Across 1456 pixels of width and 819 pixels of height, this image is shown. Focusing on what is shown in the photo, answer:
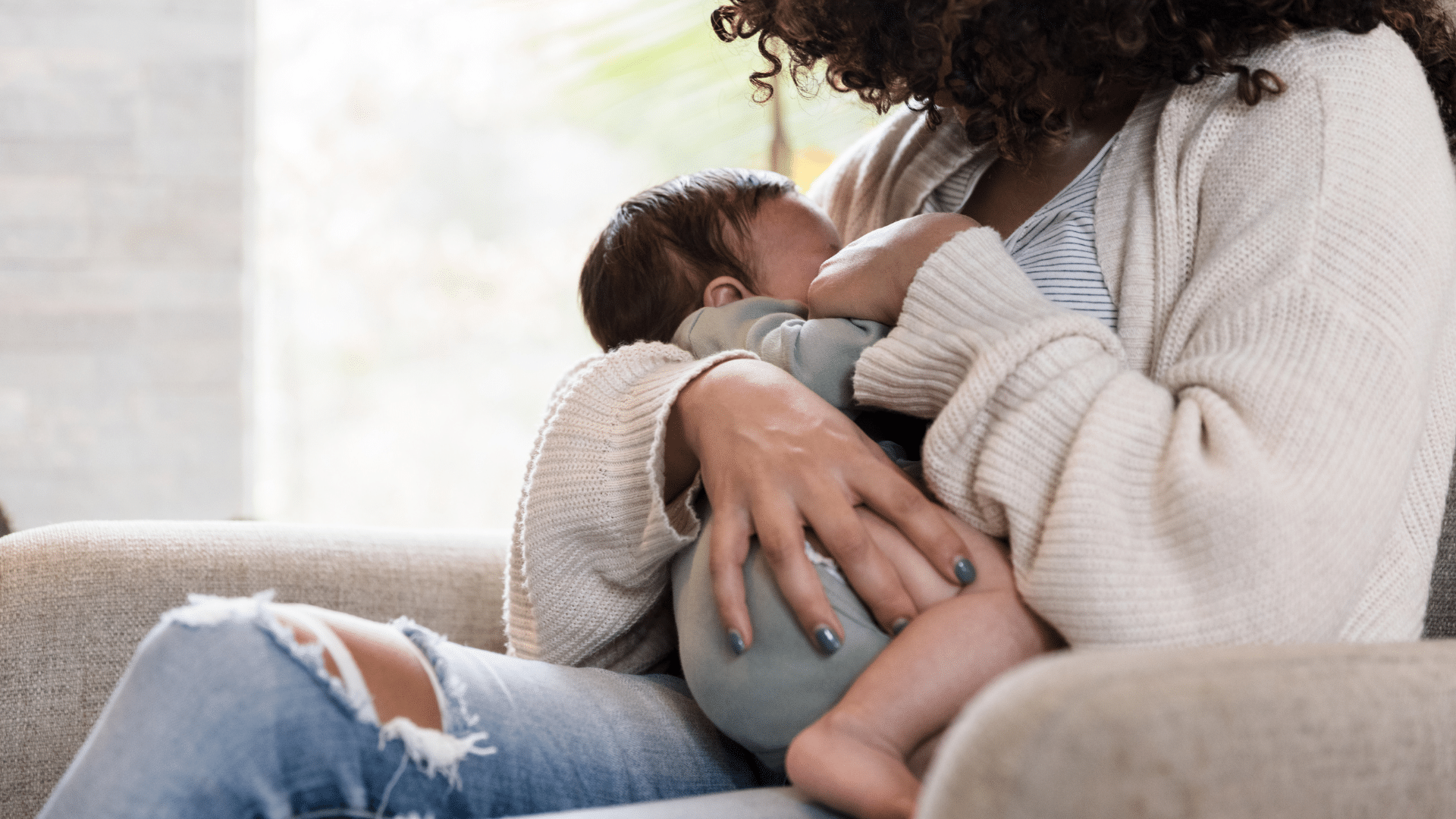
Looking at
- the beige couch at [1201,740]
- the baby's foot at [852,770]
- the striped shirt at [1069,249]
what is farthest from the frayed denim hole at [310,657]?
the striped shirt at [1069,249]

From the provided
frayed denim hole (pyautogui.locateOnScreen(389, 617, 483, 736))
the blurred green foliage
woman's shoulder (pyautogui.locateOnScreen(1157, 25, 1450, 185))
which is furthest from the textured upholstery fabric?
the blurred green foliage

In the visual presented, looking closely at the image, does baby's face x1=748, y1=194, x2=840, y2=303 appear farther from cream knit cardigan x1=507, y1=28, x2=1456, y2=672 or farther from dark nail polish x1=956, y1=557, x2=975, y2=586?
dark nail polish x1=956, y1=557, x2=975, y2=586

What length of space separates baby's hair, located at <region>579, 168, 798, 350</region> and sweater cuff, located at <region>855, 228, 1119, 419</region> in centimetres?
29

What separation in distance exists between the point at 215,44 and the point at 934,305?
214cm

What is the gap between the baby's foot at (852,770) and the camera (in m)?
0.61

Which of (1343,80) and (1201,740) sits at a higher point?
(1343,80)

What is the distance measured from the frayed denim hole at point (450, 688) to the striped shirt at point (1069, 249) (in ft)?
1.80

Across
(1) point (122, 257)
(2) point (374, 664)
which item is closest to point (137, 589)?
(2) point (374, 664)

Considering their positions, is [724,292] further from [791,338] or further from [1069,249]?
[1069,249]

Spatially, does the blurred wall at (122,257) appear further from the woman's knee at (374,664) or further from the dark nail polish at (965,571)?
the dark nail polish at (965,571)

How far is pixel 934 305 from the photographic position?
80cm

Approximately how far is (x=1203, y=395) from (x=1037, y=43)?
34 centimetres

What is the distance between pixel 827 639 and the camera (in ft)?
2.42

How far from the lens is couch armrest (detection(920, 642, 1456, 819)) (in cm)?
Answer: 44
